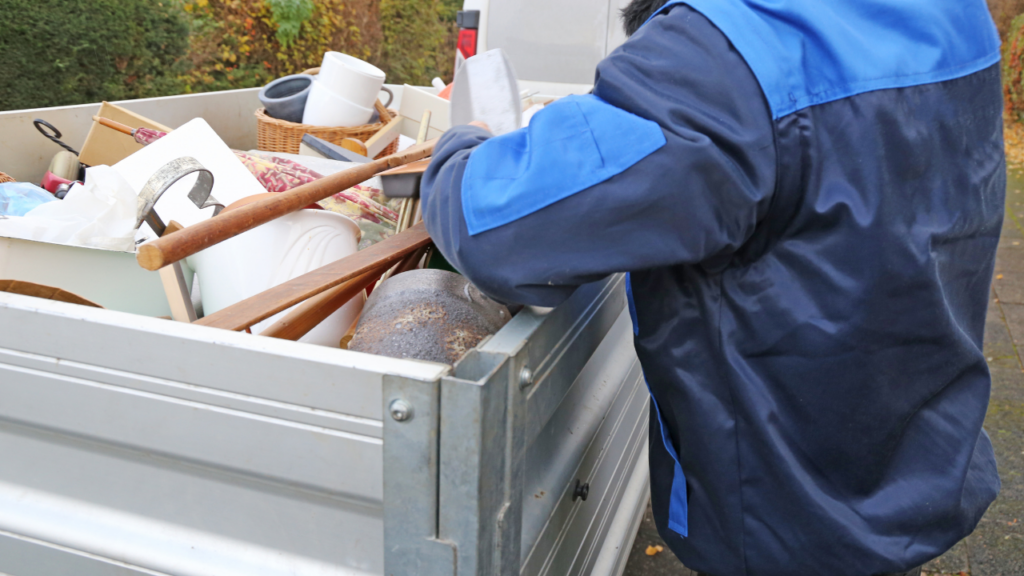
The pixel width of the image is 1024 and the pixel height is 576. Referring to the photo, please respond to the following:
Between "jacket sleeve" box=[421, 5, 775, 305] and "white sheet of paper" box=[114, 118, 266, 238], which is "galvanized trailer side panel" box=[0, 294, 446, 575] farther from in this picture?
"white sheet of paper" box=[114, 118, 266, 238]

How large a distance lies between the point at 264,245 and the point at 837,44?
103 cm

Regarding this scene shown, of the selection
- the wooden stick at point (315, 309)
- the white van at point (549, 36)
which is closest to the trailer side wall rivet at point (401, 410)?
the wooden stick at point (315, 309)

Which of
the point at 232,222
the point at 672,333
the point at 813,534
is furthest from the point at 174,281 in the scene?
the point at 813,534

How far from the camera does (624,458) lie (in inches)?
67.9

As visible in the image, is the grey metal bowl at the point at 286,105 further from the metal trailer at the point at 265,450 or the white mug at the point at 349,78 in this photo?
the metal trailer at the point at 265,450

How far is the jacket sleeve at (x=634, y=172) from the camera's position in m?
0.82

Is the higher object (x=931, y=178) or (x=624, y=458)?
(x=931, y=178)

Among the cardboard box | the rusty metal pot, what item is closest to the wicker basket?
the cardboard box

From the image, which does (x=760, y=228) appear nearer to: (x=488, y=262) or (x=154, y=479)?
(x=488, y=262)

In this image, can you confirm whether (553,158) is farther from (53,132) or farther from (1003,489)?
(1003,489)

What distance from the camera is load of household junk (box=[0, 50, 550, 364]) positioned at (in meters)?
1.10

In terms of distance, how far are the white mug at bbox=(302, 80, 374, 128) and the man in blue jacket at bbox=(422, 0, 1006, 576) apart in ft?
5.65

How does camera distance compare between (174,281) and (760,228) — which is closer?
(760,228)

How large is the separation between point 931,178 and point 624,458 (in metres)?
0.97
